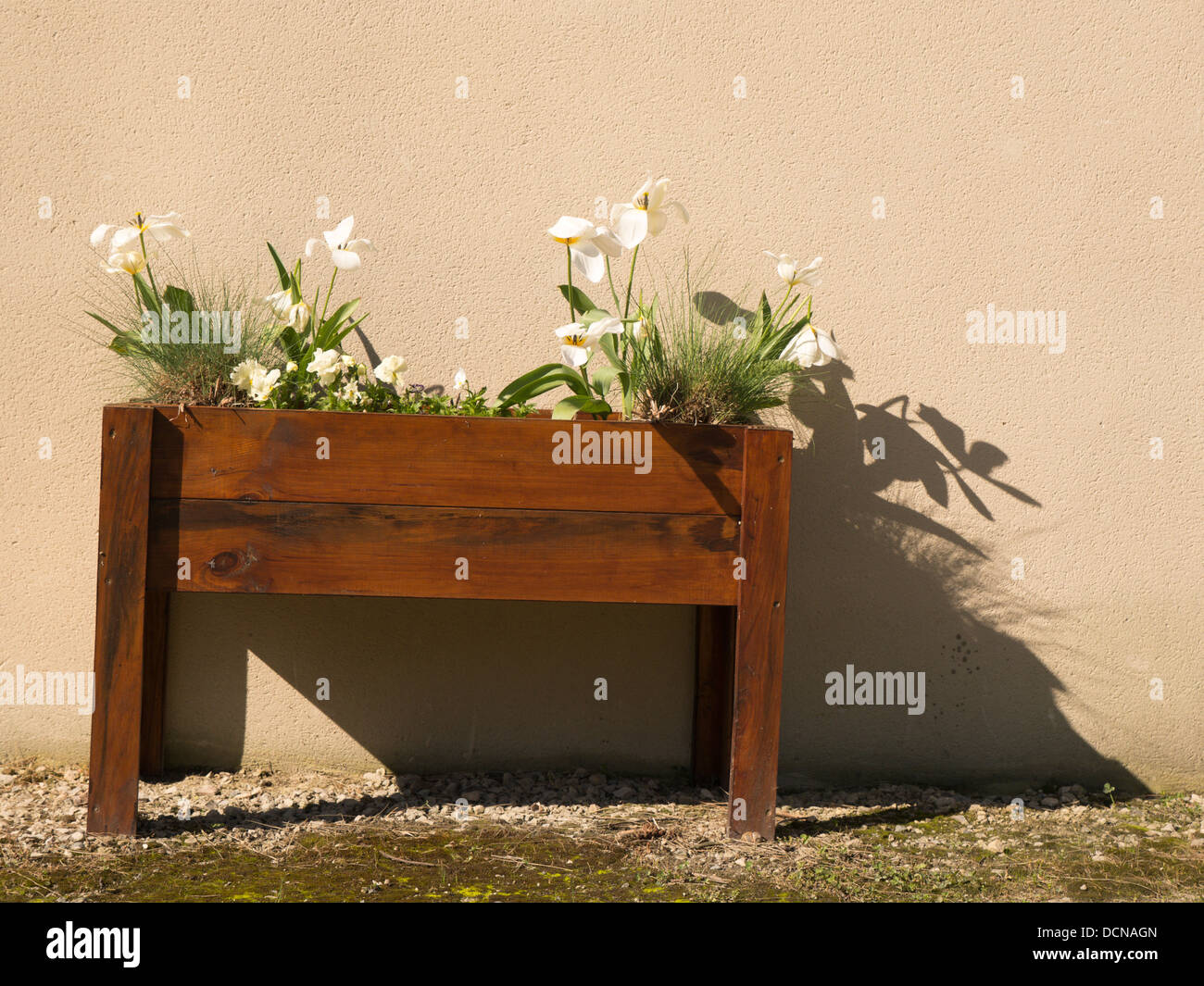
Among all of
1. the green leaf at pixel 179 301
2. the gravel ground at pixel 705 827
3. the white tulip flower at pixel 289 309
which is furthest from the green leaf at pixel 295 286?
the gravel ground at pixel 705 827

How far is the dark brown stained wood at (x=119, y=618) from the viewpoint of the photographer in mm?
2104

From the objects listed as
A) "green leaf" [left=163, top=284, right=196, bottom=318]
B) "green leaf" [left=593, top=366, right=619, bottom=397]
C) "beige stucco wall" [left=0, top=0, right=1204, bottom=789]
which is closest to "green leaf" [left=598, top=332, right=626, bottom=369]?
"green leaf" [left=593, top=366, right=619, bottom=397]

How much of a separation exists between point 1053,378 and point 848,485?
0.59 metres

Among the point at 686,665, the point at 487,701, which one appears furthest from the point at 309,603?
the point at 686,665

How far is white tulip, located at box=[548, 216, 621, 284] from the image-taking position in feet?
7.18

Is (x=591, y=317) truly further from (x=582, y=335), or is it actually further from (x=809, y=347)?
(x=809, y=347)

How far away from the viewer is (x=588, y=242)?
2.22m

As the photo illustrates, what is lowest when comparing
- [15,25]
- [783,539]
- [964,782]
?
A: [964,782]

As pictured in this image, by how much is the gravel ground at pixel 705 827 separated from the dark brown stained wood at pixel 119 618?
0.10 meters

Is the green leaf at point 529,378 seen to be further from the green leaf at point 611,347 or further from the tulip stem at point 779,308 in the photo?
the tulip stem at point 779,308

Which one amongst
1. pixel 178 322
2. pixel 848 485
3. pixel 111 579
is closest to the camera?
pixel 111 579

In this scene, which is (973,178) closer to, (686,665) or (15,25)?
(686,665)

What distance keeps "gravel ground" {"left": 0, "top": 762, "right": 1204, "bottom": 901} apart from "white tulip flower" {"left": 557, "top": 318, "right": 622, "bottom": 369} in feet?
3.42

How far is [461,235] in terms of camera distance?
8.60 feet
